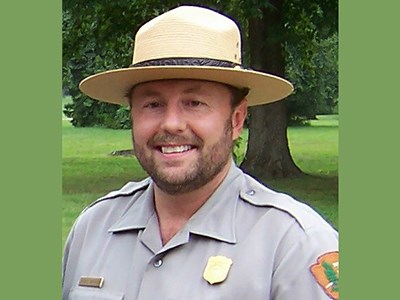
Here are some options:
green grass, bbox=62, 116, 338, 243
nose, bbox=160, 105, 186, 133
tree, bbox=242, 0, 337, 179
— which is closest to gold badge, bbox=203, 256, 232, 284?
nose, bbox=160, 105, 186, 133

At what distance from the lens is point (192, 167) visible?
2.17 meters

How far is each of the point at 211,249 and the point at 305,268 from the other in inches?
10.8

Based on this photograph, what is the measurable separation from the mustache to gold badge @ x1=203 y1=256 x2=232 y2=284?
0.30m

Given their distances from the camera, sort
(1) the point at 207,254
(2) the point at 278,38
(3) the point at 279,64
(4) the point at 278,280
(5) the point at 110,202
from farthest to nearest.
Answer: (3) the point at 279,64 → (2) the point at 278,38 → (5) the point at 110,202 → (1) the point at 207,254 → (4) the point at 278,280

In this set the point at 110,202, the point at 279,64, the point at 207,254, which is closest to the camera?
the point at 207,254

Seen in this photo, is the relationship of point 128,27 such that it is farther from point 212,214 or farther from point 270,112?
point 212,214

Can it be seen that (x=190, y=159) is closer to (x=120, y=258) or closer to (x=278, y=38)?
(x=120, y=258)

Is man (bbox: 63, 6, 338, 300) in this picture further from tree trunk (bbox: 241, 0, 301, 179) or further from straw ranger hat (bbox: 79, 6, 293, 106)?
tree trunk (bbox: 241, 0, 301, 179)

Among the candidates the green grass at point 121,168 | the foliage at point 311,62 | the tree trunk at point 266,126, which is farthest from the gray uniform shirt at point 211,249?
the tree trunk at point 266,126

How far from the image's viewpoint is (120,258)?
7.47 feet

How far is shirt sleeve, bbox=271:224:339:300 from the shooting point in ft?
6.57

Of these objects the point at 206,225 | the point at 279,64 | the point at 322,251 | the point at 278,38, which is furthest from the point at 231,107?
the point at 279,64

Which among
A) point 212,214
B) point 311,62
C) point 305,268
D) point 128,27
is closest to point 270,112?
point 128,27

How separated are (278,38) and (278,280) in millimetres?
9744
